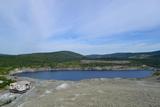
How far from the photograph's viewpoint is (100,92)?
3416 cm

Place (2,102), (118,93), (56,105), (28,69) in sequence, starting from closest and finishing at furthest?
(56,105) < (118,93) < (2,102) < (28,69)

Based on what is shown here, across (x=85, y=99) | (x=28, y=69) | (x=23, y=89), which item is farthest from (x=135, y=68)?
(x=85, y=99)

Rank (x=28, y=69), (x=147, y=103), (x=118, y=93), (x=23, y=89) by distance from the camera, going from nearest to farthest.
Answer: (x=147, y=103)
(x=118, y=93)
(x=23, y=89)
(x=28, y=69)

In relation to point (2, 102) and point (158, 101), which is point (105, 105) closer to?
point (158, 101)

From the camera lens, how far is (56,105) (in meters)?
27.8

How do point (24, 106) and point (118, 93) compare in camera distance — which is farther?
point (118, 93)

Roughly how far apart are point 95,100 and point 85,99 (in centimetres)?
150

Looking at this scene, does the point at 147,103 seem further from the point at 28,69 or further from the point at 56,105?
the point at 28,69

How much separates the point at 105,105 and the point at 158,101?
233 inches

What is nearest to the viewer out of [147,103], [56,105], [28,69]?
[147,103]

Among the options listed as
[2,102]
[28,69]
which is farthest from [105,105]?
[28,69]

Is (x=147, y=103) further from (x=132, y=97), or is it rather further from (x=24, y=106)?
(x=24, y=106)

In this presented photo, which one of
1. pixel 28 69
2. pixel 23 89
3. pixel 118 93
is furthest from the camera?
pixel 28 69

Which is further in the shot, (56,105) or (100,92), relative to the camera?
(100,92)
